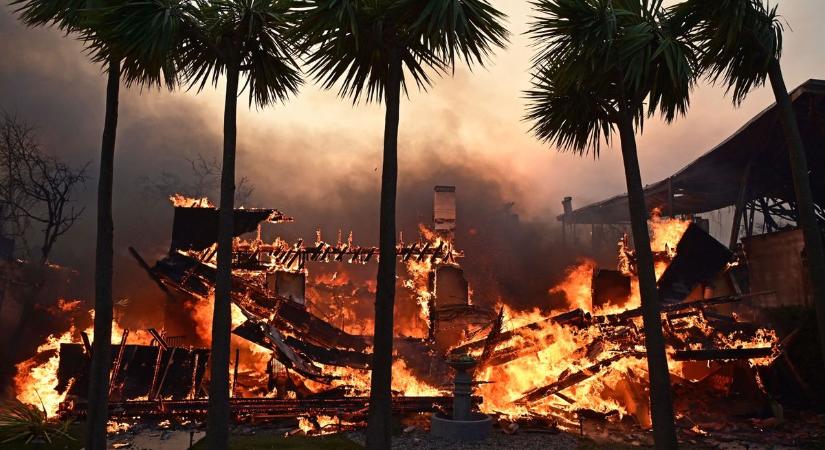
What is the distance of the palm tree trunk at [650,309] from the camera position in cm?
777

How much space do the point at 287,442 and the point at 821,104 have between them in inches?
772

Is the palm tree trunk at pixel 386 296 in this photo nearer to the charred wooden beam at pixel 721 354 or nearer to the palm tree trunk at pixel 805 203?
the palm tree trunk at pixel 805 203

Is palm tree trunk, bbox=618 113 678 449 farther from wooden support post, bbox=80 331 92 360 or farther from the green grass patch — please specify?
wooden support post, bbox=80 331 92 360

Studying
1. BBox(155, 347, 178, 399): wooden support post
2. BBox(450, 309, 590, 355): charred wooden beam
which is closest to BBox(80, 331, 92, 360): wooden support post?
BBox(155, 347, 178, 399): wooden support post

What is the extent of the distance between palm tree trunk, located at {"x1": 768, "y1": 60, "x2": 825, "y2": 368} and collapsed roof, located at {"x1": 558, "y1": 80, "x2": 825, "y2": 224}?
11250 mm

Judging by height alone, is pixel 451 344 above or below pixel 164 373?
above

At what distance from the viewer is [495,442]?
11.1 meters

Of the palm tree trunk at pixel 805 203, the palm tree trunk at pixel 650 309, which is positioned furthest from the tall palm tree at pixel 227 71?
the palm tree trunk at pixel 805 203

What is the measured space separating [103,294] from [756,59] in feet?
35.1

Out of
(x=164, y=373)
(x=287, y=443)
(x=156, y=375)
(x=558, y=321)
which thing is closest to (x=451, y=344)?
(x=558, y=321)

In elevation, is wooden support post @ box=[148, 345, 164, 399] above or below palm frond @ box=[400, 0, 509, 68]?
below

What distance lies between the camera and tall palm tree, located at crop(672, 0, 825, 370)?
755 cm

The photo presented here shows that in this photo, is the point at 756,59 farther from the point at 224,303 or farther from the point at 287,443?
the point at 287,443

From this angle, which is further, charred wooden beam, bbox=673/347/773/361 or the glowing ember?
the glowing ember
